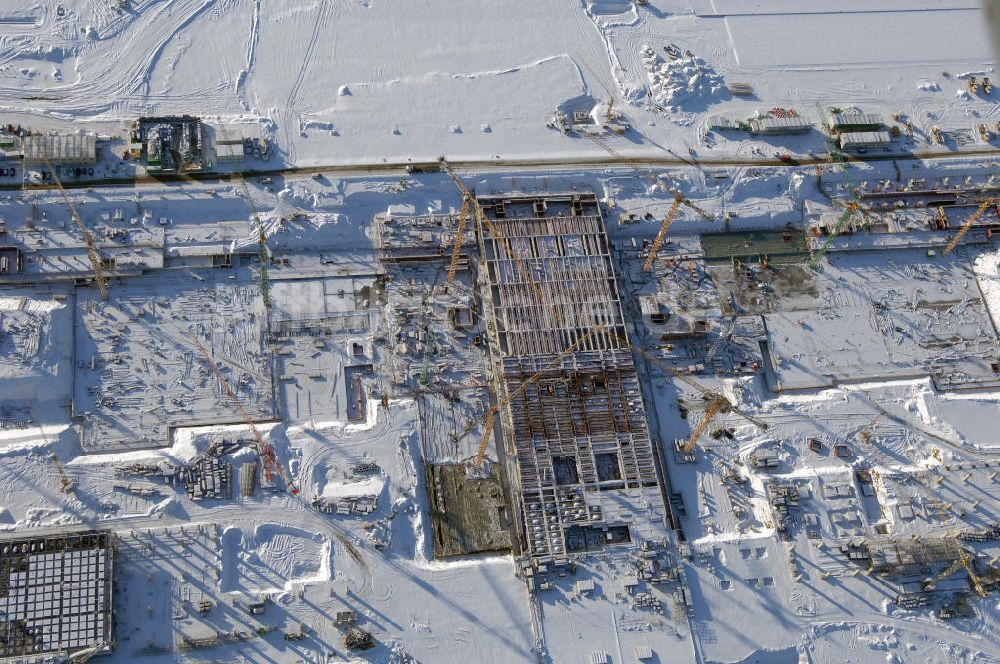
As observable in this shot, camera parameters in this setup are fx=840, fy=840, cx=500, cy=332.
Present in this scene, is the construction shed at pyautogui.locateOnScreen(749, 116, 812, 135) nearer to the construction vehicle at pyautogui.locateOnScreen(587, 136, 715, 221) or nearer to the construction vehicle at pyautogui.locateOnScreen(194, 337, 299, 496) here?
the construction vehicle at pyautogui.locateOnScreen(587, 136, 715, 221)

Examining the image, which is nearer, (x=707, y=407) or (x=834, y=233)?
(x=707, y=407)

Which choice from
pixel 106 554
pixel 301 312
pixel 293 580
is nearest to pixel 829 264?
pixel 301 312

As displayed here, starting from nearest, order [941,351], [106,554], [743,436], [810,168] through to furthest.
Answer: [106,554] < [743,436] < [941,351] < [810,168]

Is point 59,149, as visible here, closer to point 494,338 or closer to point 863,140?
point 494,338

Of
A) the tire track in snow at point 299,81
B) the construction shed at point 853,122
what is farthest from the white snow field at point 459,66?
the construction shed at point 853,122

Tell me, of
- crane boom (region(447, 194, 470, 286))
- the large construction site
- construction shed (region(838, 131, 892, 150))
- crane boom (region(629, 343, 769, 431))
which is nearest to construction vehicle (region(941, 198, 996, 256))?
the large construction site

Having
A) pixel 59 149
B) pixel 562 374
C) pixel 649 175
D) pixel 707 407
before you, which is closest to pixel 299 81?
pixel 59 149

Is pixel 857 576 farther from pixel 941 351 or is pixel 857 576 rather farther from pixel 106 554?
pixel 106 554
